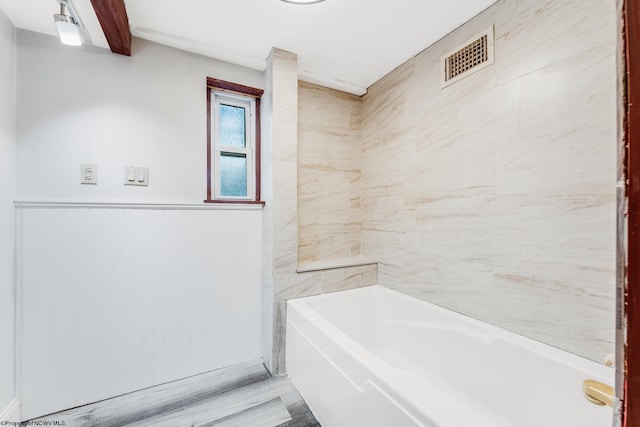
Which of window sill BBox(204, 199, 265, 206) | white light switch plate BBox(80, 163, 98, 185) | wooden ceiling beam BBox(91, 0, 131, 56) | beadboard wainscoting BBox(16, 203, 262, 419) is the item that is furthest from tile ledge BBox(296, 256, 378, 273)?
wooden ceiling beam BBox(91, 0, 131, 56)

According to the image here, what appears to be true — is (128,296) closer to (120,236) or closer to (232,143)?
(120,236)

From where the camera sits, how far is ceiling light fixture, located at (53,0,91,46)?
1222 millimetres

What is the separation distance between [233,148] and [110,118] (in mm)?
742

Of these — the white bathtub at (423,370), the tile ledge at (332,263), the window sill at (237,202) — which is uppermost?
the window sill at (237,202)

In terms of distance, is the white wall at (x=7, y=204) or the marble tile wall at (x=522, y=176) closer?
the marble tile wall at (x=522, y=176)

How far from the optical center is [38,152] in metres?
1.48

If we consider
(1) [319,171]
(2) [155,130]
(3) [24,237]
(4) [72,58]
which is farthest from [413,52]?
(3) [24,237]

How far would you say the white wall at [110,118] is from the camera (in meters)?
1.47

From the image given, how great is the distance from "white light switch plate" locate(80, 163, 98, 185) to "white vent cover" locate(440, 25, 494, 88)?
2196 mm

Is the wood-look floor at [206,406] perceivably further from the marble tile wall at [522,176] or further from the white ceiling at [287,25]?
the white ceiling at [287,25]

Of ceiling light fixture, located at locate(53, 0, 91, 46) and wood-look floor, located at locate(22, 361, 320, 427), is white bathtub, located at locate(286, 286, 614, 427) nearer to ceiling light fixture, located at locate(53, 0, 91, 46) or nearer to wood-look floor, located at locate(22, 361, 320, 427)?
wood-look floor, located at locate(22, 361, 320, 427)

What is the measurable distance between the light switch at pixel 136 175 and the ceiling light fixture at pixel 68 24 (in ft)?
2.16

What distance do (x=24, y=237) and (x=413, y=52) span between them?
2.63 metres

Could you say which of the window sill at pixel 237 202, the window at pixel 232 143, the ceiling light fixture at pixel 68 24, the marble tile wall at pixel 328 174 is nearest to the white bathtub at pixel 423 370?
the marble tile wall at pixel 328 174
